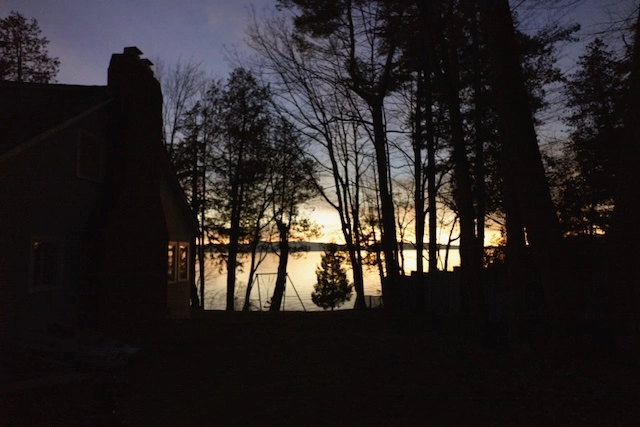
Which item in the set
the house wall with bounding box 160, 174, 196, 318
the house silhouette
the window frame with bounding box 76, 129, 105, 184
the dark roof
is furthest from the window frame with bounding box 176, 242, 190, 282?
the dark roof

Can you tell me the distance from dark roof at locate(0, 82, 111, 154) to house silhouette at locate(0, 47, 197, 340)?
0.02 metres

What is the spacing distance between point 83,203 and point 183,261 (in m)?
8.66

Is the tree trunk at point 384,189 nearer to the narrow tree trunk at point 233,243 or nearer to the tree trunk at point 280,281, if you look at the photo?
the tree trunk at point 280,281

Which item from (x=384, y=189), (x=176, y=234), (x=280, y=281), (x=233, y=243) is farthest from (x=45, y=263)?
(x=233, y=243)

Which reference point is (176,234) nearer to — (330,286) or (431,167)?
(431,167)

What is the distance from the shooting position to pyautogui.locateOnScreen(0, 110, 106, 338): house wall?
32.8 ft

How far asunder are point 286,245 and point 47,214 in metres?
23.9

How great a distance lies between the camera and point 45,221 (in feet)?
36.4

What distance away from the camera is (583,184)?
20.4m

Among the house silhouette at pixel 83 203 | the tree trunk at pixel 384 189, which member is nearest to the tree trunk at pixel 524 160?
the house silhouette at pixel 83 203

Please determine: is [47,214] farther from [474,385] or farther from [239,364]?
[474,385]

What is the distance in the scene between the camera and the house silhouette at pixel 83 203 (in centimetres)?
1032

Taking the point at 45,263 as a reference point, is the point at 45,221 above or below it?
above

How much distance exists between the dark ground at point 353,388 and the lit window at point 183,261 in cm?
945
